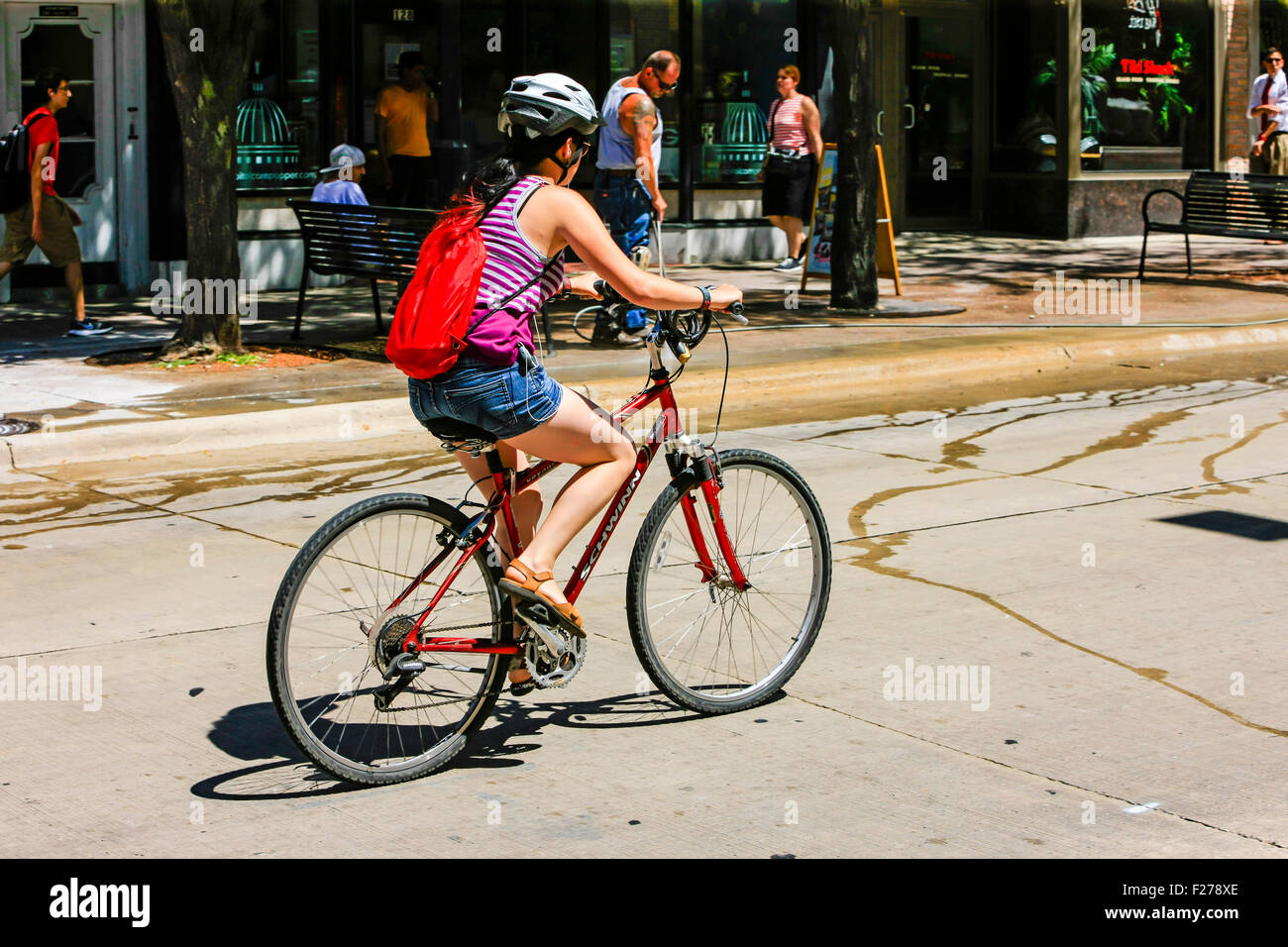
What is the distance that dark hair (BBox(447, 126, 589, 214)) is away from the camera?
4.63 m

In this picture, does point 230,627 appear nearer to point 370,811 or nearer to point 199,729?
point 199,729

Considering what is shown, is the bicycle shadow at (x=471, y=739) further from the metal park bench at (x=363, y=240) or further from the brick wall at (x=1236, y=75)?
the brick wall at (x=1236, y=75)

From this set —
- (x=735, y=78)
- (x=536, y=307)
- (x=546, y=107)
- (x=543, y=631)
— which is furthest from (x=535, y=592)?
(x=735, y=78)

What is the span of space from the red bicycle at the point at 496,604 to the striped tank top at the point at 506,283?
0.26m

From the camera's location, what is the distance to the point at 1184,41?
2258 centimetres

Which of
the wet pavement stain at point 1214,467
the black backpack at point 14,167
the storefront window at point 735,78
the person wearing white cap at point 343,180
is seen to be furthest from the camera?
the storefront window at point 735,78

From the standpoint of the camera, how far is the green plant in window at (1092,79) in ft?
71.7

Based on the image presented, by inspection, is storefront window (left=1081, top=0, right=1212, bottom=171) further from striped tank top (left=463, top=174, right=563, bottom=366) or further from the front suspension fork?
striped tank top (left=463, top=174, right=563, bottom=366)

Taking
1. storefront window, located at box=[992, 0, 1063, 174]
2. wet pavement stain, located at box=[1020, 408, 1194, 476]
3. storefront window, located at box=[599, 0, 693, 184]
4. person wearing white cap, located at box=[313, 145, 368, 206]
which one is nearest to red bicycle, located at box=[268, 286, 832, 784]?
wet pavement stain, located at box=[1020, 408, 1194, 476]

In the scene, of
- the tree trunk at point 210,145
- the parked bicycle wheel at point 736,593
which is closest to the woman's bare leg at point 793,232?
the tree trunk at point 210,145

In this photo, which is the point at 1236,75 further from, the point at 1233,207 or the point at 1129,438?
the point at 1129,438

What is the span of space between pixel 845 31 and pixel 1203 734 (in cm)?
986

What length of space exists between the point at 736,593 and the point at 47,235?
9.14 m

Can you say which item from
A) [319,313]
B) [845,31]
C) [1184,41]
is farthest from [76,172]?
[1184,41]
